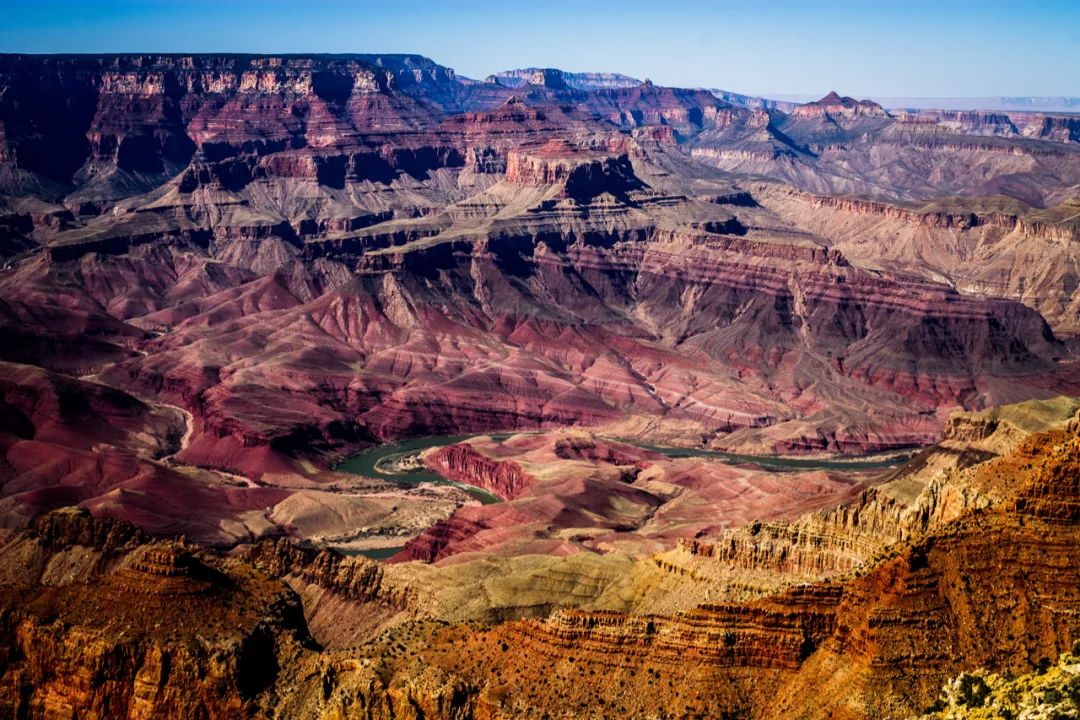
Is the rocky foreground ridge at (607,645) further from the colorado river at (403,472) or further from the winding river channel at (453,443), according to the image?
the winding river channel at (453,443)

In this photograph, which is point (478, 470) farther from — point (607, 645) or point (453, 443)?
point (607, 645)

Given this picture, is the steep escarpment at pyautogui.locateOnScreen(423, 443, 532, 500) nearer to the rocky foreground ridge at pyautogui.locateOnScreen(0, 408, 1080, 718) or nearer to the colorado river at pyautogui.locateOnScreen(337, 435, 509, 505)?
the colorado river at pyautogui.locateOnScreen(337, 435, 509, 505)

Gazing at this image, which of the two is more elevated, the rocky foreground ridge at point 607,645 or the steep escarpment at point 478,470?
the steep escarpment at point 478,470

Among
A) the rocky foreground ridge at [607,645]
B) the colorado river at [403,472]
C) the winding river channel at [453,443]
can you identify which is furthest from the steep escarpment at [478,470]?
the rocky foreground ridge at [607,645]

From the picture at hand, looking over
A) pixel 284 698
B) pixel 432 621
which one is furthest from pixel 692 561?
pixel 284 698

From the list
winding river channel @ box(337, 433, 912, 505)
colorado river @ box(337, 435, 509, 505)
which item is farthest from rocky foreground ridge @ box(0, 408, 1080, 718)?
winding river channel @ box(337, 433, 912, 505)

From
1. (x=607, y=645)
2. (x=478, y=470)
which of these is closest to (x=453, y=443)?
(x=478, y=470)

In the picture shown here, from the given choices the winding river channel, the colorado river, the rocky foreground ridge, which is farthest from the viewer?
the winding river channel

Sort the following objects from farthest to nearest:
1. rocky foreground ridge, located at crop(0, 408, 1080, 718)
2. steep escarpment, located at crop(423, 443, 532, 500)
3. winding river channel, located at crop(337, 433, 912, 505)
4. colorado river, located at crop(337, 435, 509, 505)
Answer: winding river channel, located at crop(337, 433, 912, 505), colorado river, located at crop(337, 435, 509, 505), steep escarpment, located at crop(423, 443, 532, 500), rocky foreground ridge, located at crop(0, 408, 1080, 718)
